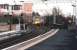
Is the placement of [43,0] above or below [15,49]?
above

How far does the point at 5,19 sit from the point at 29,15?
48.3ft

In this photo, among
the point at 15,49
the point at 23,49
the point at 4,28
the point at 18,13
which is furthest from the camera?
the point at 18,13

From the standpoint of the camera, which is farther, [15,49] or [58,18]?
[58,18]

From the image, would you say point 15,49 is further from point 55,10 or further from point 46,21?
point 55,10

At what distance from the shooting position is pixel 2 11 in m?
130

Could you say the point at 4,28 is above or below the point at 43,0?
below

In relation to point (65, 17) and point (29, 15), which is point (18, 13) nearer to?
point (29, 15)

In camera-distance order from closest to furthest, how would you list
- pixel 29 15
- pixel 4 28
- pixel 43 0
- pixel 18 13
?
pixel 43 0, pixel 4 28, pixel 29 15, pixel 18 13

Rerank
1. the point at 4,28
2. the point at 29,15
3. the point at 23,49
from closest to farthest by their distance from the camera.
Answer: the point at 23,49 → the point at 4,28 → the point at 29,15

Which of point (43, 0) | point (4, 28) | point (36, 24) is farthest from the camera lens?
point (36, 24)

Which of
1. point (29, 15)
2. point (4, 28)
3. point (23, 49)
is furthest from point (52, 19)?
point (23, 49)

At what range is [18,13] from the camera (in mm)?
128500

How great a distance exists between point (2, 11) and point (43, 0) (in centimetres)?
6527

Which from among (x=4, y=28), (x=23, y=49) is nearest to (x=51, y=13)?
(x=4, y=28)
